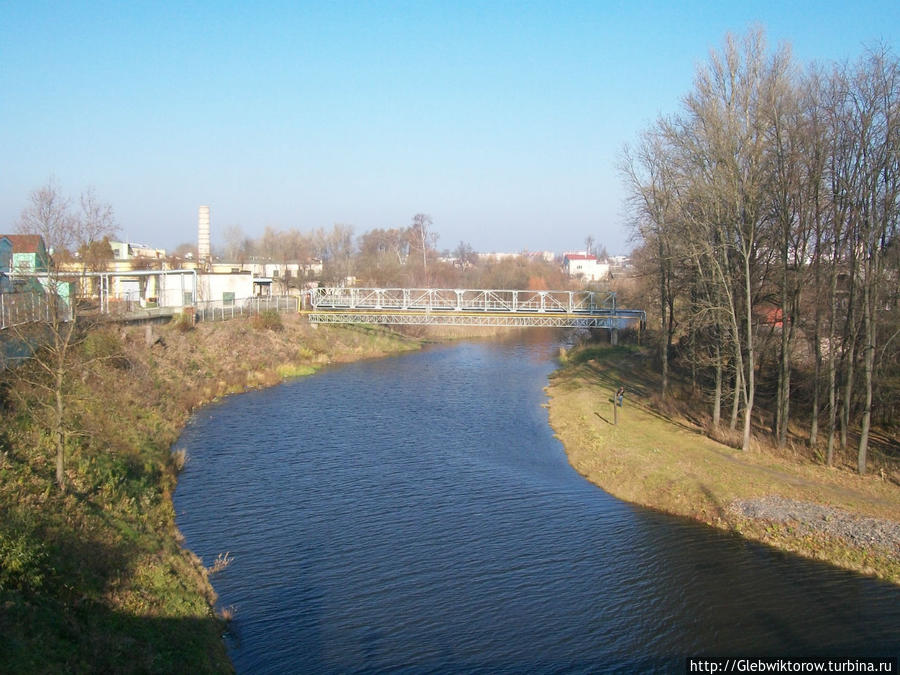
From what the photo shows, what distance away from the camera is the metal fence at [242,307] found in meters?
42.4

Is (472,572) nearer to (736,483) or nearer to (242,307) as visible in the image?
(736,483)

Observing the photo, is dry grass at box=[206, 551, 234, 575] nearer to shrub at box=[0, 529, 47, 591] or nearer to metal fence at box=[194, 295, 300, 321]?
shrub at box=[0, 529, 47, 591]

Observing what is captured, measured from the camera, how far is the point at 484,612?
12398mm

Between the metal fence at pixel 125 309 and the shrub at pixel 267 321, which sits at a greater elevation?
the metal fence at pixel 125 309

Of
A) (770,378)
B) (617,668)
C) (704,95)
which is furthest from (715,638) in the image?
(770,378)

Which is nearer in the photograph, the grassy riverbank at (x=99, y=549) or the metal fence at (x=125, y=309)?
the grassy riverbank at (x=99, y=549)

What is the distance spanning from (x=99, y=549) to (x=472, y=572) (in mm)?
6947

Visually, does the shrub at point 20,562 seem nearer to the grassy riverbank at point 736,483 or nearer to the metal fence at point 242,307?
the grassy riverbank at point 736,483

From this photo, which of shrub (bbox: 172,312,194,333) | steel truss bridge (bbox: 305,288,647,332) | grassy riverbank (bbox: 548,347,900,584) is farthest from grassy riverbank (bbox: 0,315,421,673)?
steel truss bridge (bbox: 305,288,647,332)

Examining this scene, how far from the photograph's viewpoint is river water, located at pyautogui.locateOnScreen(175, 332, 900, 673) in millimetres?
11250

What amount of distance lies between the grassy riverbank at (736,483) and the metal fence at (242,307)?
981 inches

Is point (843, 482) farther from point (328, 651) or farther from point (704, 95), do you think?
point (328, 651)

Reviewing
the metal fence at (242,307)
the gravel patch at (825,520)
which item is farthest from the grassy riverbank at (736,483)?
the metal fence at (242,307)

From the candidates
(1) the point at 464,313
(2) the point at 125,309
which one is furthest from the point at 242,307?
(1) the point at 464,313
